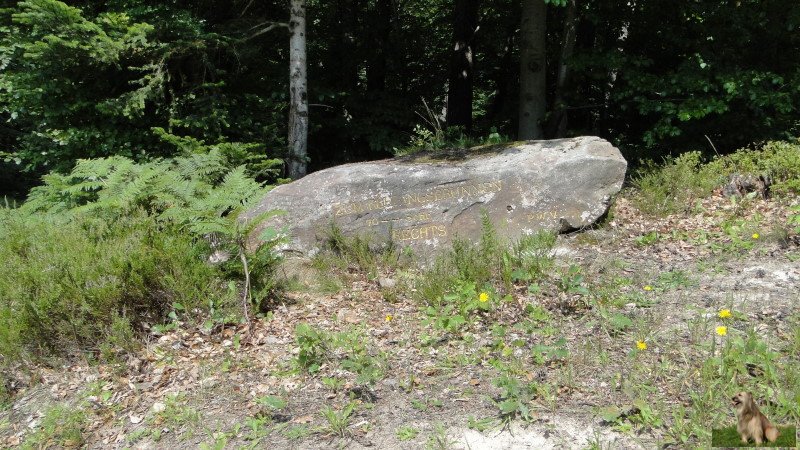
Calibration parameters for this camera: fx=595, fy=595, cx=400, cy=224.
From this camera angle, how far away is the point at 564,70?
10.2 meters

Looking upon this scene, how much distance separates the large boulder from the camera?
683 cm

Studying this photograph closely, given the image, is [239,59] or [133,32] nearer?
[133,32]

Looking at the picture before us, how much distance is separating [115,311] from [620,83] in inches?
343

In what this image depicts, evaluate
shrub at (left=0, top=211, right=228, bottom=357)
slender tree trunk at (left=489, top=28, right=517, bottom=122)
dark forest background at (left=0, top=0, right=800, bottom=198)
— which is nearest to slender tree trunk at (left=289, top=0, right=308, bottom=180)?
dark forest background at (left=0, top=0, right=800, bottom=198)

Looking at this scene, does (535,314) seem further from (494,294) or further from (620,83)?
(620,83)

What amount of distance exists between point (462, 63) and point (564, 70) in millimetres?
2966

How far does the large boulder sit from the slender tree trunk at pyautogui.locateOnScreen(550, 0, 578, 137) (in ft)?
10.5

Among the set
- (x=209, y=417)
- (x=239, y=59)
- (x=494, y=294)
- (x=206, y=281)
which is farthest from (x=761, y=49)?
(x=209, y=417)

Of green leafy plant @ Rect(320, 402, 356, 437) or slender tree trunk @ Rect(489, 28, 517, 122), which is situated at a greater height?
slender tree trunk @ Rect(489, 28, 517, 122)

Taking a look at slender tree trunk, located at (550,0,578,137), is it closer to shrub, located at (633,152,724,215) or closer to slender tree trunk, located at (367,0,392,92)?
shrub, located at (633,152,724,215)

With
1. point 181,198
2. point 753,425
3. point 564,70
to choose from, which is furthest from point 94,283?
point 564,70

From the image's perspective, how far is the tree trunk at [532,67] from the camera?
984cm

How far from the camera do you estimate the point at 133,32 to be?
8.05 m

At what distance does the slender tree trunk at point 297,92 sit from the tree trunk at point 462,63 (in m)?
4.17
